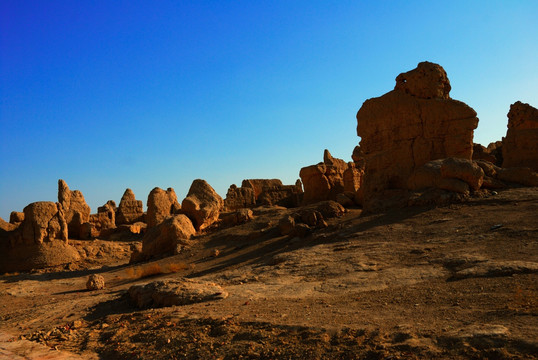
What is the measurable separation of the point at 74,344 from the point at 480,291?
5025 mm

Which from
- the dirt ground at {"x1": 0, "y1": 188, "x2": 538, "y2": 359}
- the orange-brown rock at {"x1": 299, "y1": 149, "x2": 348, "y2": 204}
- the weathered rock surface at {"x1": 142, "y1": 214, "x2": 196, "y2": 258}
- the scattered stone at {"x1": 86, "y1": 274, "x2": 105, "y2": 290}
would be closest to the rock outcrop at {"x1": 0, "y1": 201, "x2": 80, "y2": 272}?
the weathered rock surface at {"x1": 142, "y1": 214, "x2": 196, "y2": 258}

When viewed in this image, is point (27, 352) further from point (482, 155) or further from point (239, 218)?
point (482, 155)

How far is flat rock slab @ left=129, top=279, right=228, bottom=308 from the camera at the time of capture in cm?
618

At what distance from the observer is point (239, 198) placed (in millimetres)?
21078

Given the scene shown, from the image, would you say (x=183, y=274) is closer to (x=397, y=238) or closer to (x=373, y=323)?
(x=397, y=238)

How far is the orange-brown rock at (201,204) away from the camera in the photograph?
16.1 meters

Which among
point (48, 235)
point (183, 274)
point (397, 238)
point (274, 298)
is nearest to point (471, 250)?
point (397, 238)

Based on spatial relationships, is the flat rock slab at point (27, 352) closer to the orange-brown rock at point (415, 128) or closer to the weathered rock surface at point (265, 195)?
the orange-brown rock at point (415, 128)

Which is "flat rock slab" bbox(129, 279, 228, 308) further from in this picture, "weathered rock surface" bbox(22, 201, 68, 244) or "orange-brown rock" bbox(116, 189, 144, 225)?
"orange-brown rock" bbox(116, 189, 144, 225)

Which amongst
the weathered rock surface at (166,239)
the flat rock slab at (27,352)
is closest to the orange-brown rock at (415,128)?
the weathered rock surface at (166,239)

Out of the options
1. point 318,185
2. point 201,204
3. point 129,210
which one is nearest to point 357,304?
point 201,204

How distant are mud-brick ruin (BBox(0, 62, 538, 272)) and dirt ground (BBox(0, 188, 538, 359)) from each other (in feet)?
3.00

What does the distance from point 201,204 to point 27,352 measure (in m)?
11.5

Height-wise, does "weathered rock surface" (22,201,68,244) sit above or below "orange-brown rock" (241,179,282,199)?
below
